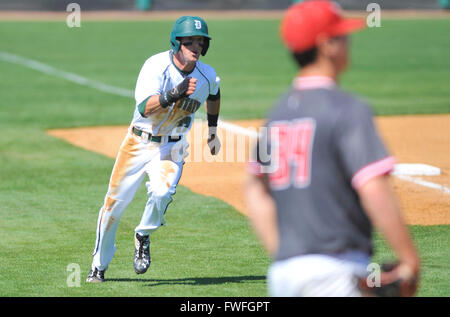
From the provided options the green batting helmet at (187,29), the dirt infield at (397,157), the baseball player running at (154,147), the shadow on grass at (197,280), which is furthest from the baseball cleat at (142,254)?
the dirt infield at (397,157)

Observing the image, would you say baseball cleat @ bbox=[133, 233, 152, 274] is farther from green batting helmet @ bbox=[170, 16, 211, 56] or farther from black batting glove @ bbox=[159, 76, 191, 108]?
green batting helmet @ bbox=[170, 16, 211, 56]

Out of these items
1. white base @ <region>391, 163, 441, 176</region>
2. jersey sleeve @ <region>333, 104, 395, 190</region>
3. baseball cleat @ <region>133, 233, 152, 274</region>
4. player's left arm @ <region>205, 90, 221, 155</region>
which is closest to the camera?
jersey sleeve @ <region>333, 104, 395, 190</region>

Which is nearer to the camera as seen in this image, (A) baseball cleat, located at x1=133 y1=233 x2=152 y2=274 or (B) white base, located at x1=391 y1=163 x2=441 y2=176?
(A) baseball cleat, located at x1=133 y1=233 x2=152 y2=274

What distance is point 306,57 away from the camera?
11.5 ft

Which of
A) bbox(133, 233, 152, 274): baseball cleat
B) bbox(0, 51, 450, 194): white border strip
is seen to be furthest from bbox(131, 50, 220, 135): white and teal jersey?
bbox(0, 51, 450, 194): white border strip

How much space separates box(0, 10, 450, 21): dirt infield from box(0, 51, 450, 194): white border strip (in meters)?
11.8

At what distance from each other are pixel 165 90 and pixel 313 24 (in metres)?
3.52

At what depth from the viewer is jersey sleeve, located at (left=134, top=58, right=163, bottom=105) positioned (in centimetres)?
662

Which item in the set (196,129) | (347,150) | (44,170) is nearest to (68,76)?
(196,129)

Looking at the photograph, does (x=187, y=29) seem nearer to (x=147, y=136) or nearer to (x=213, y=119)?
(x=147, y=136)

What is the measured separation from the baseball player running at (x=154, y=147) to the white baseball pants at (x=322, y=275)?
10.6 feet

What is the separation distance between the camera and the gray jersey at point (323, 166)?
3.32 m

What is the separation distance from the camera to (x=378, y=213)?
3285 millimetres

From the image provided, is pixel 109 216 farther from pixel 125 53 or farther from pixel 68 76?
pixel 125 53
